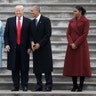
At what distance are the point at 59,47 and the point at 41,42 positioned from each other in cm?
192

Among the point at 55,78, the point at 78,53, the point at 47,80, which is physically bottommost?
the point at 55,78

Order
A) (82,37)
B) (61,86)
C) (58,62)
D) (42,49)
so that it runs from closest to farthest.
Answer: (82,37)
(42,49)
(61,86)
(58,62)

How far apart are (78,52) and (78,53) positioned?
2cm

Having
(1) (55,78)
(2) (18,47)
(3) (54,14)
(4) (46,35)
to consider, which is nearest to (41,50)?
(4) (46,35)

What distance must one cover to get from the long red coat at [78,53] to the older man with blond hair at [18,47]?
2.60 ft

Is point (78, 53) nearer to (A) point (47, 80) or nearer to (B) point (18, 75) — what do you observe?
(A) point (47, 80)

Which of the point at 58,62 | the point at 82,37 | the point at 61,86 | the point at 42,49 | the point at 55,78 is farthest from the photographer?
the point at 58,62

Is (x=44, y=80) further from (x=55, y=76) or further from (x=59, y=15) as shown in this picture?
(x=59, y=15)

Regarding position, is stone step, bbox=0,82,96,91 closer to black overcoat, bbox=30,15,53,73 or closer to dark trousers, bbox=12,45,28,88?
dark trousers, bbox=12,45,28,88

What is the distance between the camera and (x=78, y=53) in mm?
11758

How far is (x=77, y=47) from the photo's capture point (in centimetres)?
1172

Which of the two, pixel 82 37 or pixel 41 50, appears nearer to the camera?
pixel 82 37

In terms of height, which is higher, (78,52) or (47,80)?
(78,52)

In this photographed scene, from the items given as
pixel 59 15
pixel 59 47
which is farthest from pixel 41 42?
pixel 59 15
